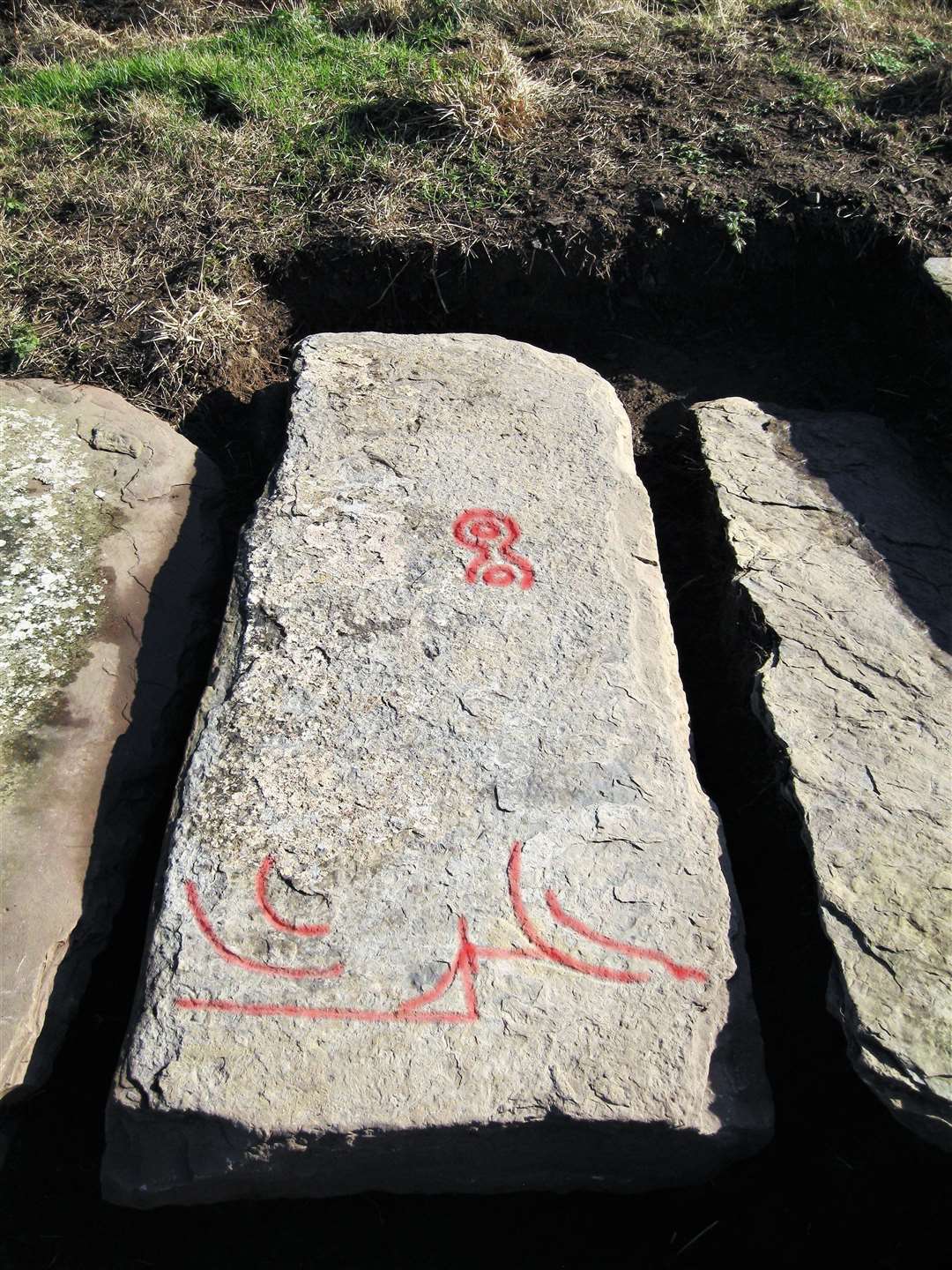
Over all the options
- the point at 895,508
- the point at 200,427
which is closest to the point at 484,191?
the point at 200,427

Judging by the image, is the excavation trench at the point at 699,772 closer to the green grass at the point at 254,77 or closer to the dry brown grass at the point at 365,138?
the dry brown grass at the point at 365,138

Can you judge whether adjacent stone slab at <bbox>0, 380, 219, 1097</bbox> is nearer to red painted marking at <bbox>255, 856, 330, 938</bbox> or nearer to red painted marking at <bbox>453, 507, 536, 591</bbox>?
red painted marking at <bbox>255, 856, 330, 938</bbox>

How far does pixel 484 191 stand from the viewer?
3.45 m

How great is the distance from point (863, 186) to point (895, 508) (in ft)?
4.21

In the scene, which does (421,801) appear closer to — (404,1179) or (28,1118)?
(404,1179)

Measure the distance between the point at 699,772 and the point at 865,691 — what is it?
40 centimetres

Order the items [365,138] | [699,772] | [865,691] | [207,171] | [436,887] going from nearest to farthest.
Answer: [436,887], [865,691], [699,772], [207,171], [365,138]

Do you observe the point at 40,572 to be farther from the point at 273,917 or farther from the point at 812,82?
the point at 812,82

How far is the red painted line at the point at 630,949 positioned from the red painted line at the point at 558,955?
35 millimetres

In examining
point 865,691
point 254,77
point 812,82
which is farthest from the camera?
point 254,77

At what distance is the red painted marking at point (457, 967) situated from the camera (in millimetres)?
1688

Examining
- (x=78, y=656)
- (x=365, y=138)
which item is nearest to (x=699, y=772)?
(x=78, y=656)

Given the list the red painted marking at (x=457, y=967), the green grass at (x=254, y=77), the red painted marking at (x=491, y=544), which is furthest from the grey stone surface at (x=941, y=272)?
the red painted marking at (x=457, y=967)

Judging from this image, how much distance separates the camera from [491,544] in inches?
93.3
